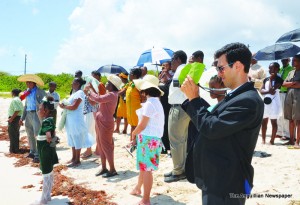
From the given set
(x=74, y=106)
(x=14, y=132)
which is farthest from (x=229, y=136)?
(x=14, y=132)

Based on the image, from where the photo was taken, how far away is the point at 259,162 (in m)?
6.12

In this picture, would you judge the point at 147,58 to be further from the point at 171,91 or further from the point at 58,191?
the point at 58,191

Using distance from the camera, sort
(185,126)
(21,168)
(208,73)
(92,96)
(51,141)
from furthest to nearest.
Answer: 1. (21,168)
2. (92,96)
3. (185,126)
4. (51,141)
5. (208,73)

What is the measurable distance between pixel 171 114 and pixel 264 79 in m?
3.20

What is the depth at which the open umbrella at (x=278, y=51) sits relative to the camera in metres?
8.55

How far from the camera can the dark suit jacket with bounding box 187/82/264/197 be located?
6.80 feet

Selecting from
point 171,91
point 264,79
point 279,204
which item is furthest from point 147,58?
point 279,204

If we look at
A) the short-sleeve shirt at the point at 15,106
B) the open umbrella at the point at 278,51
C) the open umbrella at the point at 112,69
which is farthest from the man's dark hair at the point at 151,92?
the open umbrella at the point at 112,69

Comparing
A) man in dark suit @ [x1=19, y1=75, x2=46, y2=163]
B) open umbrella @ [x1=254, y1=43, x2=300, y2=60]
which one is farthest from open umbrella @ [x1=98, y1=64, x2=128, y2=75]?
open umbrella @ [x1=254, y1=43, x2=300, y2=60]

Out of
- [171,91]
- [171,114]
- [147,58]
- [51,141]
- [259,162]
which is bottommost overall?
[259,162]

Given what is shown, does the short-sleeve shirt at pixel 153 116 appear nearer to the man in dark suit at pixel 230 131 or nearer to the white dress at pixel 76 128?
the man in dark suit at pixel 230 131

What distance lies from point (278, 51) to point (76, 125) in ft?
18.2

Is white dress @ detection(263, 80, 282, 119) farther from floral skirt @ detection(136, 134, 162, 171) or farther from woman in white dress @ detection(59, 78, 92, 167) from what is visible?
woman in white dress @ detection(59, 78, 92, 167)

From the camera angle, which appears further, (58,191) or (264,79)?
(264,79)
